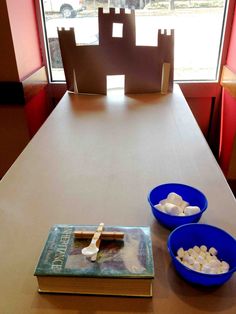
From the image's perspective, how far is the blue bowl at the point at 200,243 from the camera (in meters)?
0.53

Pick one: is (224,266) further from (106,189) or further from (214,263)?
(106,189)

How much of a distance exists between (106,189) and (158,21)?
150 cm

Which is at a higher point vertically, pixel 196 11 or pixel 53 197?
pixel 196 11

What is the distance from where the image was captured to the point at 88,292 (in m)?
0.53

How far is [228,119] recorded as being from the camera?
6.51 feet

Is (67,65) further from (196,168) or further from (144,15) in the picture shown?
(196,168)

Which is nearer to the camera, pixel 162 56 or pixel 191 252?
pixel 191 252

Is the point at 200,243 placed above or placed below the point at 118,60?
below

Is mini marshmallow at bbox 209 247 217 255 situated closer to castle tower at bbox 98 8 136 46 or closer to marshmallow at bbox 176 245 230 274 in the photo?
marshmallow at bbox 176 245 230 274

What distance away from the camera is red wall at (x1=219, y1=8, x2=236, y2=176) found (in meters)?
1.88

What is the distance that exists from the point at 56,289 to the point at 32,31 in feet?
5.71

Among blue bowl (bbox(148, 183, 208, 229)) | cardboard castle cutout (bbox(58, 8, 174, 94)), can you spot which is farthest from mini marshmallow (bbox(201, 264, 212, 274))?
cardboard castle cutout (bbox(58, 8, 174, 94))

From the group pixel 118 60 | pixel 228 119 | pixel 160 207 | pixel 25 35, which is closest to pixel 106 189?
pixel 160 207

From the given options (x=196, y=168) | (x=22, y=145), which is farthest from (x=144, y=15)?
(x=196, y=168)
